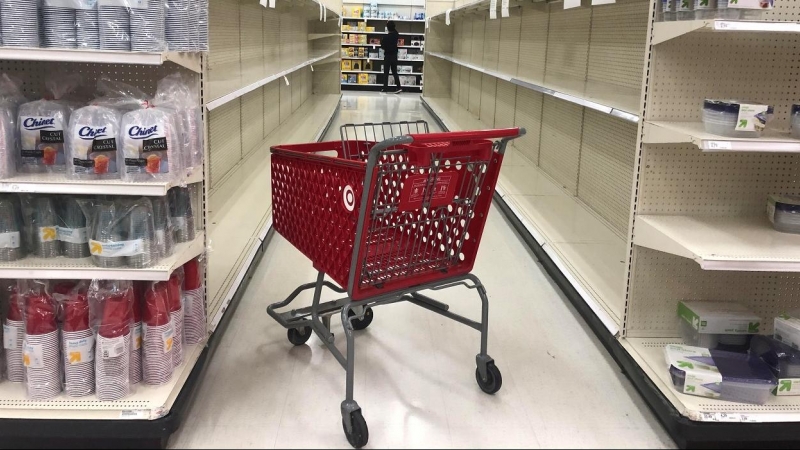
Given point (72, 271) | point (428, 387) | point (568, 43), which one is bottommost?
point (428, 387)

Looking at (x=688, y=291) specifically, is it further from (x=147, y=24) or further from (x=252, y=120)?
(x=252, y=120)

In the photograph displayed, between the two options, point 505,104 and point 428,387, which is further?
point 505,104

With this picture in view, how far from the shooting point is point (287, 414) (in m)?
2.17

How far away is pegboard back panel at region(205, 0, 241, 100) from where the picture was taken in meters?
3.85

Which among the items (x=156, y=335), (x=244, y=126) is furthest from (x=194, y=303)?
(x=244, y=126)

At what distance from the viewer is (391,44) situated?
14.7 m

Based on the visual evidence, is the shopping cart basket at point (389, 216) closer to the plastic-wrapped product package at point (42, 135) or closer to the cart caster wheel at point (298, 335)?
the cart caster wheel at point (298, 335)

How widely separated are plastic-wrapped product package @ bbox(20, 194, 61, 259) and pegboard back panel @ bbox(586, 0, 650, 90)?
3024mm

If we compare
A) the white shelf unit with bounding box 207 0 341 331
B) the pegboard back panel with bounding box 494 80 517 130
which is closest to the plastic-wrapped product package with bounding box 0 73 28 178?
the white shelf unit with bounding box 207 0 341 331

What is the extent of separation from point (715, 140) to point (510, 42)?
5.39 metres

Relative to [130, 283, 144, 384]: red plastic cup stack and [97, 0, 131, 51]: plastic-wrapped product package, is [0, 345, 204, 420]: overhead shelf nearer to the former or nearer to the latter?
[130, 283, 144, 384]: red plastic cup stack

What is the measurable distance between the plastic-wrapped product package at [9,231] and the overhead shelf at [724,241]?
208 centimetres

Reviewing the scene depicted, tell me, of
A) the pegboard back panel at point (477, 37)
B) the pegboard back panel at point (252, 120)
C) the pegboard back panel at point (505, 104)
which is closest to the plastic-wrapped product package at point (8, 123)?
the pegboard back panel at point (252, 120)

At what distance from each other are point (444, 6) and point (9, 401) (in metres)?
10.9
